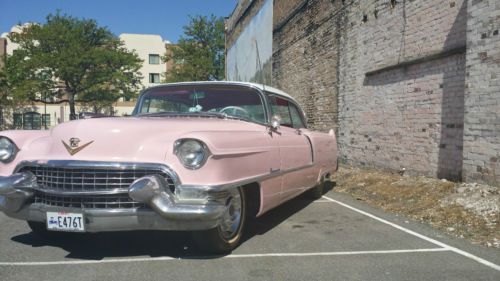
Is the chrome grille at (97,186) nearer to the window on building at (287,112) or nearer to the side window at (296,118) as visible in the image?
the window on building at (287,112)

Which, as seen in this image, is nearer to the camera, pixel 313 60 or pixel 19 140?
pixel 19 140

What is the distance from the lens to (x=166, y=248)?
14.4 feet

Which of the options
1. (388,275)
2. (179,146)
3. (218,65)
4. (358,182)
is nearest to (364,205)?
(358,182)

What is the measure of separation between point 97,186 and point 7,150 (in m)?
1.20

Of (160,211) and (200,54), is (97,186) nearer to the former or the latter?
(160,211)

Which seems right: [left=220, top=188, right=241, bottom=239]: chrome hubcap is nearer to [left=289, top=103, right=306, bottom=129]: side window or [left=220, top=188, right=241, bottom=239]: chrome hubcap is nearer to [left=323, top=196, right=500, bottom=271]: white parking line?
[left=323, top=196, right=500, bottom=271]: white parking line

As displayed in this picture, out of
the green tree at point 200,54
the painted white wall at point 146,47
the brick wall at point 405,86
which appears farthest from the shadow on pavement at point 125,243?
the painted white wall at point 146,47

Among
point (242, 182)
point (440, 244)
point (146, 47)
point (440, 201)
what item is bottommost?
point (440, 244)

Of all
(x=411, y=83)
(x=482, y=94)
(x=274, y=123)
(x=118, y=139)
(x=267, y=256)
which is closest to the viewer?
(x=118, y=139)

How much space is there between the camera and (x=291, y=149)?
5.48m

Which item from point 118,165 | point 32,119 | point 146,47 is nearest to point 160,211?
point 118,165

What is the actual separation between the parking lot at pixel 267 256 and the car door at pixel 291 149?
54 centimetres

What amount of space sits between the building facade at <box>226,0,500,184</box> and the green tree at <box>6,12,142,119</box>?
1274 inches

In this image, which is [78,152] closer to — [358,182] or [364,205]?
[364,205]
